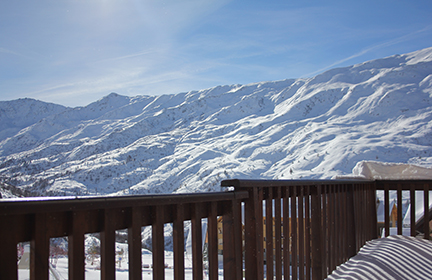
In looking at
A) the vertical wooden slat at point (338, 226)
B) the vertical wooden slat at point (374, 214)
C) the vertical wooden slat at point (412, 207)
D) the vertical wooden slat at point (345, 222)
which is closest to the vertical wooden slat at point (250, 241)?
the vertical wooden slat at point (338, 226)

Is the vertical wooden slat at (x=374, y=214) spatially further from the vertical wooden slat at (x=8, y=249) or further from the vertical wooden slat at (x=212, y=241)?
the vertical wooden slat at (x=8, y=249)

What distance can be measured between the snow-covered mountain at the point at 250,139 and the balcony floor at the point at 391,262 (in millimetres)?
19485

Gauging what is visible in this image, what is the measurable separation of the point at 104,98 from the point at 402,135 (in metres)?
94.6

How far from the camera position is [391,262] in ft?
11.2

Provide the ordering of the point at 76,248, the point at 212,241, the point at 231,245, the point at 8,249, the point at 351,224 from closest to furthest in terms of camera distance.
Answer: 1. the point at 8,249
2. the point at 76,248
3. the point at 212,241
4. the point at 231,245
5. the point at 351,224

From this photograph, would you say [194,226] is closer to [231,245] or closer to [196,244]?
[196,244]

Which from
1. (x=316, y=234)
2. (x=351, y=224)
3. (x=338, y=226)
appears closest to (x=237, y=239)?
(x=316, y=234)

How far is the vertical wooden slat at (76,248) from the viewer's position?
987mm

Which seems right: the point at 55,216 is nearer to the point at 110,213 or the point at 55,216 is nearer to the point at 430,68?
the point at 110,213

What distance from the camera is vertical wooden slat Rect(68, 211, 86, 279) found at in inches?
38.9

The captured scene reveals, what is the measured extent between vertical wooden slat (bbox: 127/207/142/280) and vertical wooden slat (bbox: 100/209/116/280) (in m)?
0.08

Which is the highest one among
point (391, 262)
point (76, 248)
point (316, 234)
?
point (76, 248)

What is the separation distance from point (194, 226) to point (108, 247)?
49 cm

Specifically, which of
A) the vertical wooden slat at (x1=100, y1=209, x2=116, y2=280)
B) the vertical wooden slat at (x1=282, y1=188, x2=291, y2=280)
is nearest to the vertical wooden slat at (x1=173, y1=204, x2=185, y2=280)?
the vertical wooden slat at (x1=100, y1=209, x2=116, y2=280)
